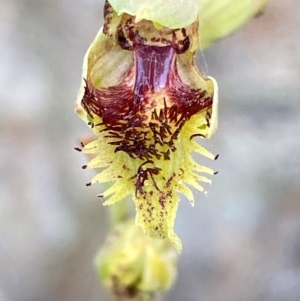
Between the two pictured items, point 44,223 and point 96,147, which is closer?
point 96,147

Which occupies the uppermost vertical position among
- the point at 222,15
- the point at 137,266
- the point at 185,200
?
the point at 185,200

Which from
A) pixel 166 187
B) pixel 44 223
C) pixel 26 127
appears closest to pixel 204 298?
pixel 44 223

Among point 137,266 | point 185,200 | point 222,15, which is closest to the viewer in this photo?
point 222,15

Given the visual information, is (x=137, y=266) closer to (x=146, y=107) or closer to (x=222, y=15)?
(x=146, y=107)

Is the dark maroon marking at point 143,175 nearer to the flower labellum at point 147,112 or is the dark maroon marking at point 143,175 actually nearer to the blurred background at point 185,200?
the flower labellum at point 147,112

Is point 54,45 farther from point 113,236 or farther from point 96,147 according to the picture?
point 96,147

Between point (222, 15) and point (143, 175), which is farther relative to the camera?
point (222, 15)

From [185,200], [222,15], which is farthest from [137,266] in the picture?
[185,200]
